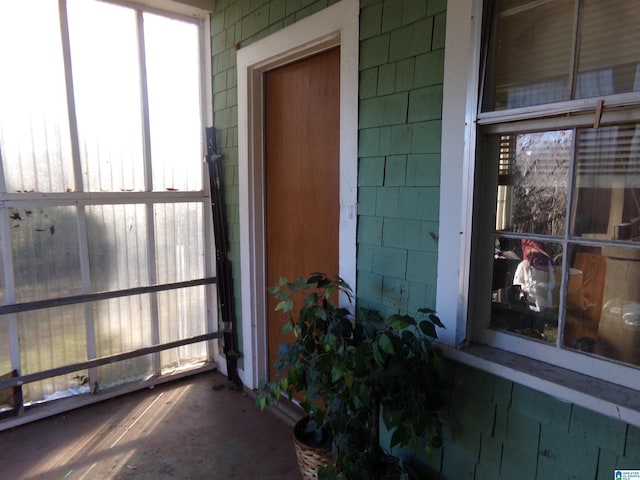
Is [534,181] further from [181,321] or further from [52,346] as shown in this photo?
[52,346]

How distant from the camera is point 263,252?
2.73 m

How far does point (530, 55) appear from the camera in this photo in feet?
4.40

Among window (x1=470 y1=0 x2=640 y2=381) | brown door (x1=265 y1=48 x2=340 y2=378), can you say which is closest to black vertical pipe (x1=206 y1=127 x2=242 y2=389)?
brown door (x1=265 y1=48 x2=340 y2=378)

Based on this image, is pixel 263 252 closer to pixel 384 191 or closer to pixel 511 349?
pixel 384 191

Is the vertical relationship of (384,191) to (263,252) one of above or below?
above

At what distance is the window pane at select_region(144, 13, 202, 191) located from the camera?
109 inches

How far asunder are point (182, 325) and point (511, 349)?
2341 mm

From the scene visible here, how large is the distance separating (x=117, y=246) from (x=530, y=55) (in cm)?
254

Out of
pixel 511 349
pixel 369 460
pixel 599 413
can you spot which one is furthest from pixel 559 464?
pixel 369 460

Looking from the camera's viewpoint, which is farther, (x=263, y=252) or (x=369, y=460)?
(x=263, y=252)

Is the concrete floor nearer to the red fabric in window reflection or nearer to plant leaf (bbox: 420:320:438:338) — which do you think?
plant leaf (bbox: 420:320:438:338)

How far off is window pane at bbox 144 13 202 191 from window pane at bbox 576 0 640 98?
2.45 meters

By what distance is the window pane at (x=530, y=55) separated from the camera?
1.26m

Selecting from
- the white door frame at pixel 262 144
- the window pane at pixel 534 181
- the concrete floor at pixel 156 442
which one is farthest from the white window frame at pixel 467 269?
the concrete floor at pixel 156 442
